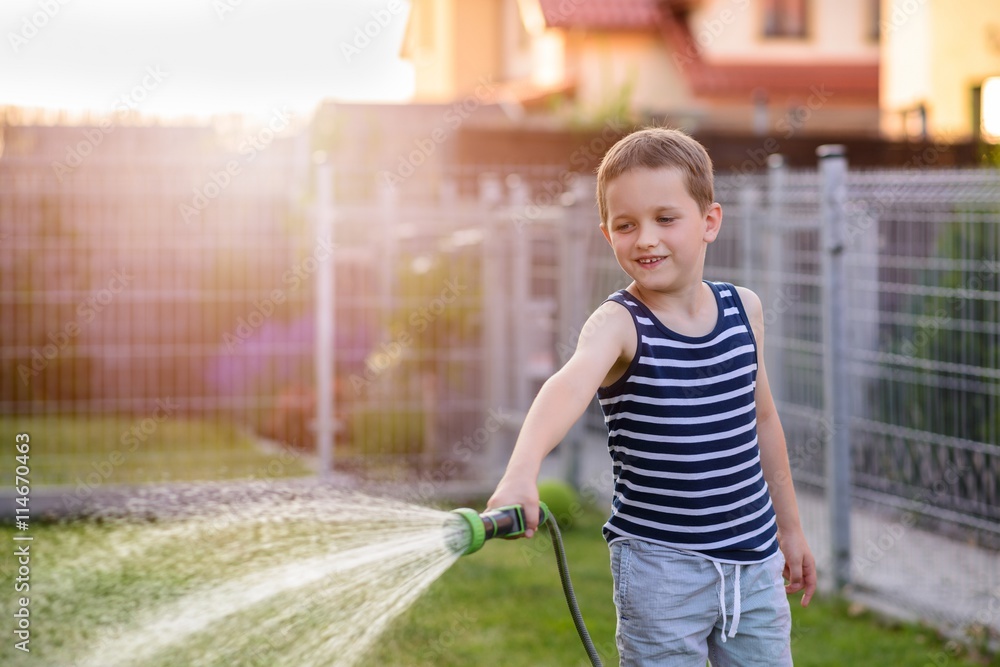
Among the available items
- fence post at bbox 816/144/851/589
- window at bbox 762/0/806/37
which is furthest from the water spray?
window at bbox 762/0/806/37

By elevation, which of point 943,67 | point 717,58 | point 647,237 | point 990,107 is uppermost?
point 717,58

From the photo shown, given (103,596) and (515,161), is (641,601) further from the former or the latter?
(515,161)

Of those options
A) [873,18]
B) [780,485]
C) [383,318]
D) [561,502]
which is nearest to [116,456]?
[383,318]

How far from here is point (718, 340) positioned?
2598 millimetres

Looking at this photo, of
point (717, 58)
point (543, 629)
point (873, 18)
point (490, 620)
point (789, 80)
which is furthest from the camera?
point (873, 18)

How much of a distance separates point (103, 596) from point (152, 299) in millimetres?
2642

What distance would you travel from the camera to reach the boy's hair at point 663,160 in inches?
97.3

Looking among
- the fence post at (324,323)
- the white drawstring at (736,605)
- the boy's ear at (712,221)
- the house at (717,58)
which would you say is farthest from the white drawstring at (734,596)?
the house at (717,58)

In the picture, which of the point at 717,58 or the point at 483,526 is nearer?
the point at 483,526

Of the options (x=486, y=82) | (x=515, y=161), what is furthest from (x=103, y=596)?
(x=486, y=82)

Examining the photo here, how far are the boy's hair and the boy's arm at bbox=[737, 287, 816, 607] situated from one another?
352 mm

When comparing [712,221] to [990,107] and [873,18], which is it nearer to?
[990,107]

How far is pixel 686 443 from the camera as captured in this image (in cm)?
253

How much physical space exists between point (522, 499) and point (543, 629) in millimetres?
3242
